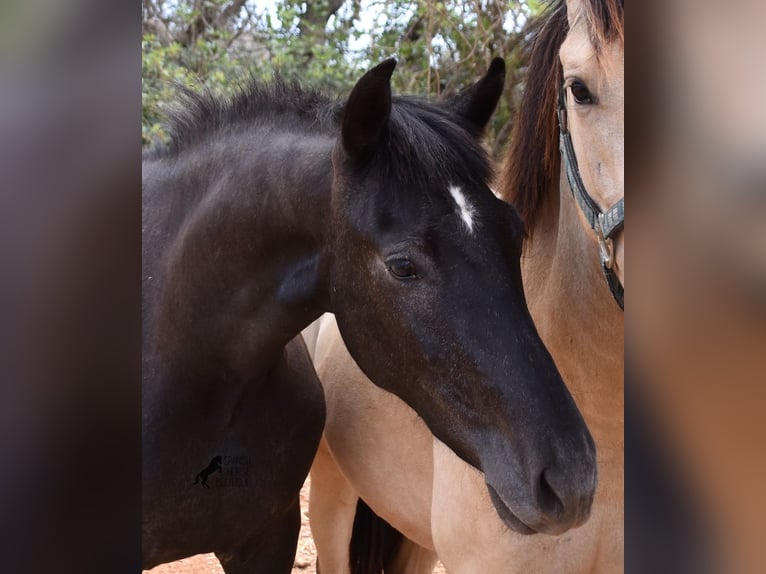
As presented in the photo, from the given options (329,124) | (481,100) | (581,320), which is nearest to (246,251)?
(329,124)

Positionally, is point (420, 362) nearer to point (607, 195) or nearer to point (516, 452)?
point (516, 452)

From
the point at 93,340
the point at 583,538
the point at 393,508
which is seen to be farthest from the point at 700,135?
the point at 393,508

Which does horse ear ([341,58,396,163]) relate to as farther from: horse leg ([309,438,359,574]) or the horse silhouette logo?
horse leg ([309,438,359,574])

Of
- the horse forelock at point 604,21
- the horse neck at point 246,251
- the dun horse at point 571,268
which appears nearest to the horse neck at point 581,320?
the dun horse at point 571,268

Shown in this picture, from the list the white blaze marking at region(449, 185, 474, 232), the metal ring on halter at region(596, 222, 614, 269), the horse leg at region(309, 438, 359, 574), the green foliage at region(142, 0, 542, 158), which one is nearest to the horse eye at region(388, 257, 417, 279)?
the white blaze marking at region(449, 185, 474, 232)

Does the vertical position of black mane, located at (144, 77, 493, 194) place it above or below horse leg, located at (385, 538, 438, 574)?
above

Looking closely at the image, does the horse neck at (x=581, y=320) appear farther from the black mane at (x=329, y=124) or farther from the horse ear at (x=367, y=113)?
the horse ear at (x=367, y=113)

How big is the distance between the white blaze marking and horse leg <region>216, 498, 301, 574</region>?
3.05ft

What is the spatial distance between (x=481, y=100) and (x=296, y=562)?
6.54 feet

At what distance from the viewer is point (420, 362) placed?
1.38 metres

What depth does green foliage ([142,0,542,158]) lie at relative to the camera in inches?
86.6

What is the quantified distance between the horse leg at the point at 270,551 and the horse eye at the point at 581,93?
1.16m

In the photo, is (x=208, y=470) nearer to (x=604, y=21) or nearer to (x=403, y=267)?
(x=403, y=267)

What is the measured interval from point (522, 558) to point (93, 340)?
39.0 inches
